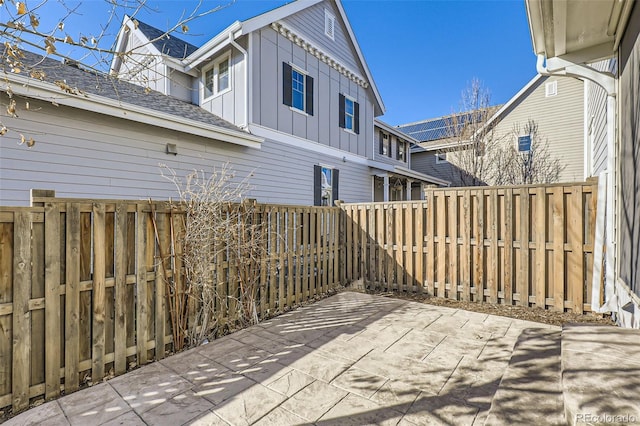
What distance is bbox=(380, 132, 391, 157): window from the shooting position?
14.6 m

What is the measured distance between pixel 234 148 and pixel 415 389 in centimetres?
660

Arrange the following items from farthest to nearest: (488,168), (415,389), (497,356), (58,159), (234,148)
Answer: (488,168) < (234,148) < (58,159) < (497,356) < (415,389)

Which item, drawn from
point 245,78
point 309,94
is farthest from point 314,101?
point 245,78

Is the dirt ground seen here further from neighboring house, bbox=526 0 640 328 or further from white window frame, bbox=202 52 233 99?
white window frame, bbox=202 52 233 99

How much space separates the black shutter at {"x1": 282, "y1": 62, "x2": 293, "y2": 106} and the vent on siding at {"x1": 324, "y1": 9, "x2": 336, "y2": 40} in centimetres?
262

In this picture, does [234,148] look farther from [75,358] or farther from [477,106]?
[477,106]

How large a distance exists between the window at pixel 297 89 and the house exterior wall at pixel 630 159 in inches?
275

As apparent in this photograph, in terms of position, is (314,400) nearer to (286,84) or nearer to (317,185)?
(317,185)

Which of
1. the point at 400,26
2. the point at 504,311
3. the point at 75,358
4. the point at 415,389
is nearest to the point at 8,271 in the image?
the point at 75,358

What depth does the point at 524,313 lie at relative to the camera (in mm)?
4152

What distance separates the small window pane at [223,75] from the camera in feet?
26.8

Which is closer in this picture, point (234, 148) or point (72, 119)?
point (72, 119)

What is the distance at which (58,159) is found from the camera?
5.02 m

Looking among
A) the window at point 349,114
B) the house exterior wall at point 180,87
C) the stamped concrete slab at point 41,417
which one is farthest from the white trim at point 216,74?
the stamped concrete slab at point 41,417
